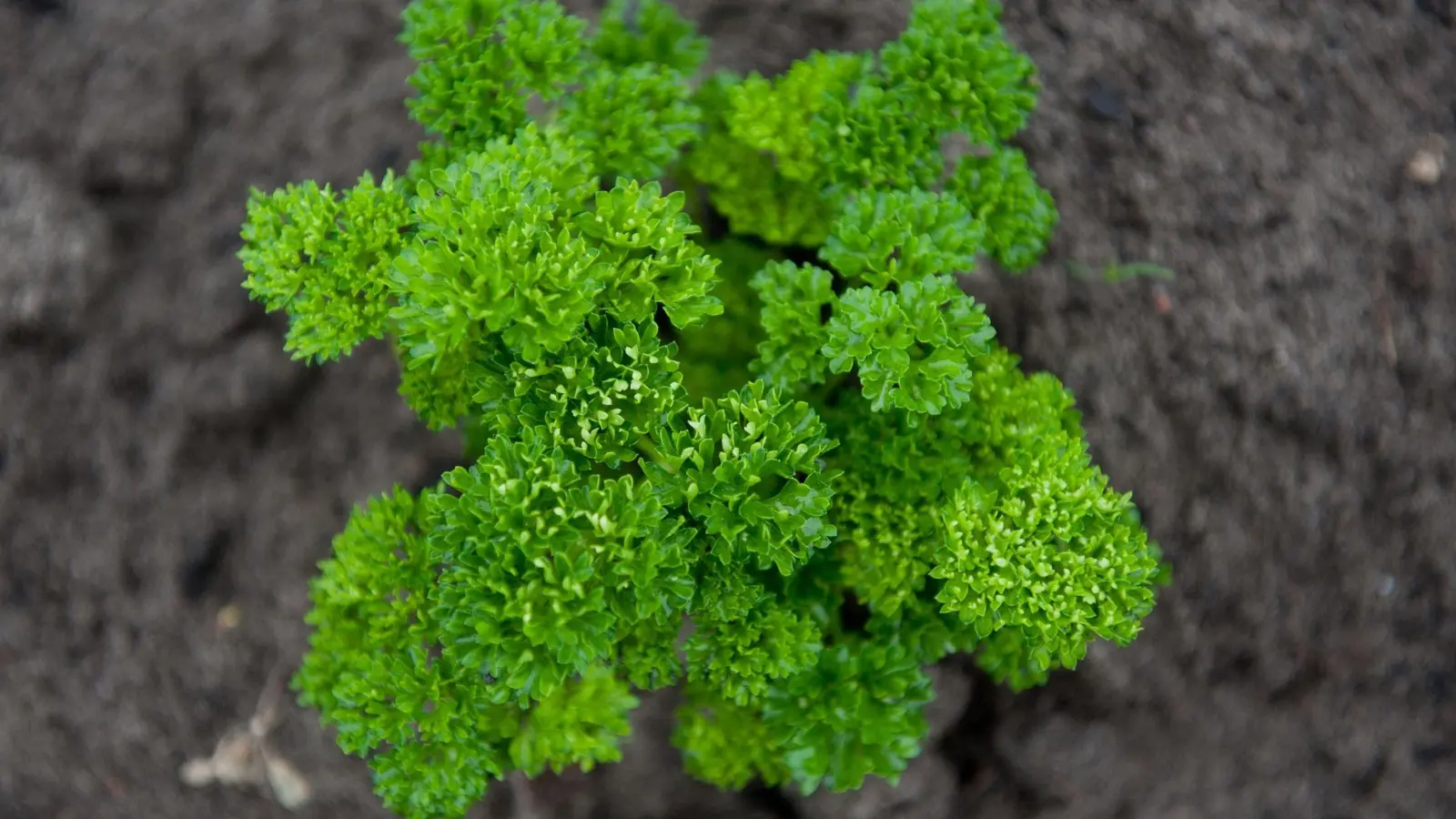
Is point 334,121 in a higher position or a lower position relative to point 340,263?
lower

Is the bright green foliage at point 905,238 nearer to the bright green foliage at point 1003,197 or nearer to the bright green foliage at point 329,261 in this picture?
the bright green foliage at point 1003,197

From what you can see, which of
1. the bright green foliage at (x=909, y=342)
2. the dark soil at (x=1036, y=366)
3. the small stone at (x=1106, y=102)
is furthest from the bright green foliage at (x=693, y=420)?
the small stone at (x=1106, y=102)

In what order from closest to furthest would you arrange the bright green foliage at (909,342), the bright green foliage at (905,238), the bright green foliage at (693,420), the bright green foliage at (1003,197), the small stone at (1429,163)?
the bright green foliage at (693,420)
the bright green foliage at (909,342)
the bright green foliage at (905,238)
the bright green foliage at (1003,197)
the small stone at (1429,163)

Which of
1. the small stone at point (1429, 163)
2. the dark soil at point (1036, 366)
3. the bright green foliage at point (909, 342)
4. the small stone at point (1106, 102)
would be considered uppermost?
the bright green foliage at point (909, 342)

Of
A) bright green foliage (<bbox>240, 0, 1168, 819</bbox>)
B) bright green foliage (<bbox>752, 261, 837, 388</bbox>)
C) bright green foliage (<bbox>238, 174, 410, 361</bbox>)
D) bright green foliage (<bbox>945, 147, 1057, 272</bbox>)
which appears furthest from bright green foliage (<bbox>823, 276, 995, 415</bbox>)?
bright green foliage (<bbox>238, 174, 410, 361</bbox>)

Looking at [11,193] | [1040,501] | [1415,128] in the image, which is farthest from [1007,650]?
[11,193]

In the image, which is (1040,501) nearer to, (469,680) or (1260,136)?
(469,680)
